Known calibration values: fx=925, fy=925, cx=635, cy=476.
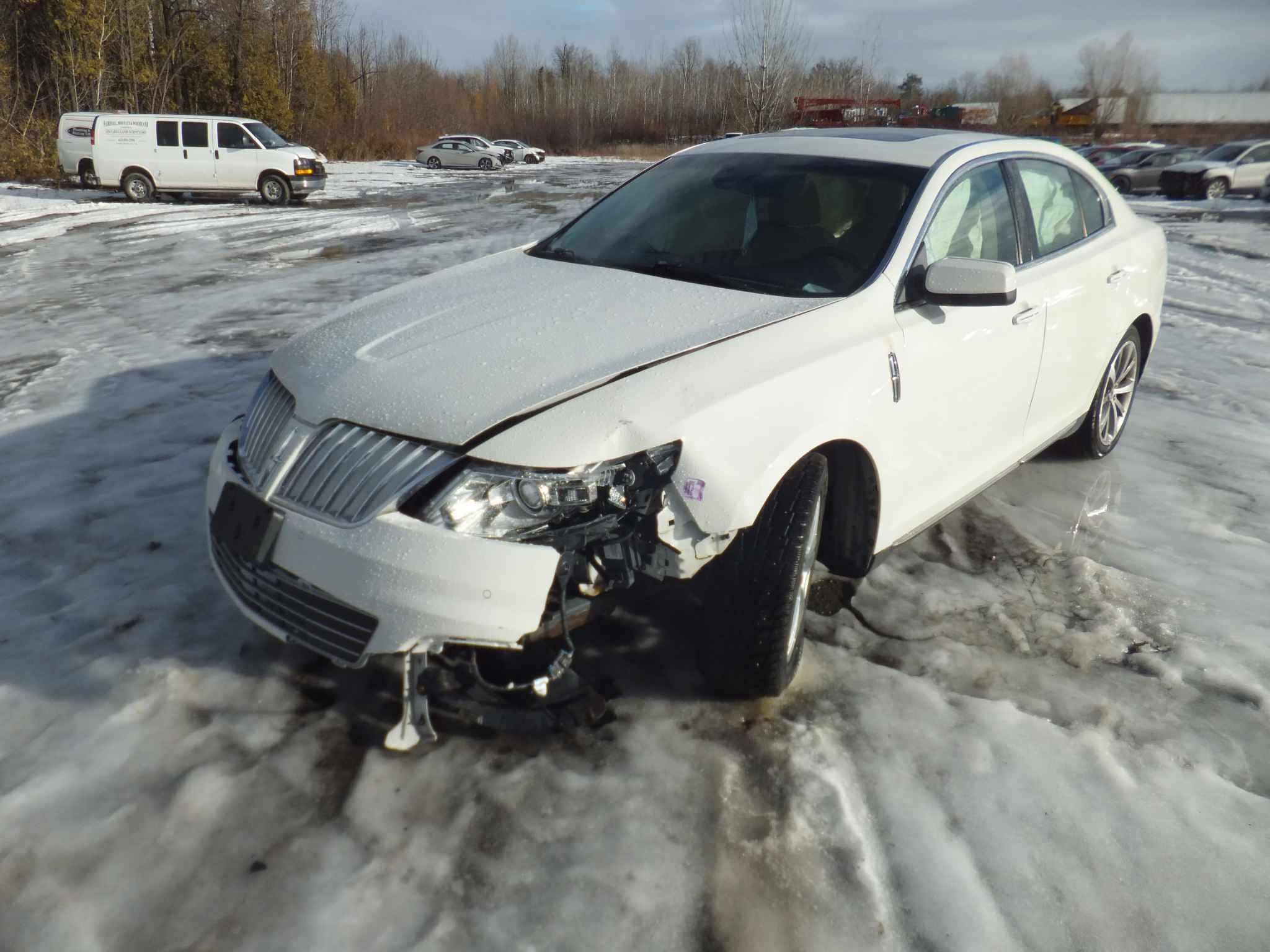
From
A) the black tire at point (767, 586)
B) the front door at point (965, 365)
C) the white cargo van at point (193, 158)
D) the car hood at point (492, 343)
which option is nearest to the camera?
the car hood at point (492, 343)

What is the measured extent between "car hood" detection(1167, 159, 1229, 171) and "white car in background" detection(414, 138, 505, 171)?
24.0m

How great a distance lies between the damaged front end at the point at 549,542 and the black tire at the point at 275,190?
63.3ft

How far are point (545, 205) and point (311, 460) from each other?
18355 mm

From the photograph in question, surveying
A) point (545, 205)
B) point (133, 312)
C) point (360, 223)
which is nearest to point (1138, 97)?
point (545, 205)

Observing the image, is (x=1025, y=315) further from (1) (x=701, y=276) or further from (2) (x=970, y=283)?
(1) (x=701, y=276)

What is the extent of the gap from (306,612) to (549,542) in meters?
0.67

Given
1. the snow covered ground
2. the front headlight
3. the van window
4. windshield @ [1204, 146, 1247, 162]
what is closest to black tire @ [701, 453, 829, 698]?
the snow covered ground

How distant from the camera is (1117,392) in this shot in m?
4.84

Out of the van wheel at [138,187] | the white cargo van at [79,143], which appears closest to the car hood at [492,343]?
the van wheel at [138,187]

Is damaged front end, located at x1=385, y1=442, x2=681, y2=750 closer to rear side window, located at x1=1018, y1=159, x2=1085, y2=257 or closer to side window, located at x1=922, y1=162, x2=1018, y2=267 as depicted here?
side window, located at x1=922, y1=162, x2=1018, y2=267

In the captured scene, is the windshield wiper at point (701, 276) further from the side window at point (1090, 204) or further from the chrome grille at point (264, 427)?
the side window at point (1090, 204)

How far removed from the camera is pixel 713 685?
276cm

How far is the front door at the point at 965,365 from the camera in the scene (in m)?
2.96

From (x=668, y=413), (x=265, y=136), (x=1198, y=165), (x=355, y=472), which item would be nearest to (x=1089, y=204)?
(x=668, y=413)
